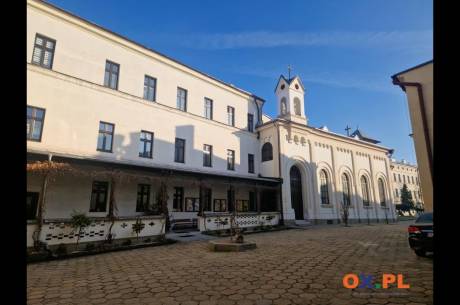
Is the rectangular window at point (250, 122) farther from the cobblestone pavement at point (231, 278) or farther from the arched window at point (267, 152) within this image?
the cobblestone pavement at point (231, 278)

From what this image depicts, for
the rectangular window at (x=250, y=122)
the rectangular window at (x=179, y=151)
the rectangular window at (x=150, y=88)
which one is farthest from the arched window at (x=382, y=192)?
the rectangular window at (x=150, y=88)

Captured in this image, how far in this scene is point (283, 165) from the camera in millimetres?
22828

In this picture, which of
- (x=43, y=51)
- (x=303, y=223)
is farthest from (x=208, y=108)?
(x=303, y=223)

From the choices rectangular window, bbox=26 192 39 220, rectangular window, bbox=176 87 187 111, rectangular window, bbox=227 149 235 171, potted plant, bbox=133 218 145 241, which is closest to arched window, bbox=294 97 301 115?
rectangular window, bbox=227 149 235 171

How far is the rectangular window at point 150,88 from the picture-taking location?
61.4ft

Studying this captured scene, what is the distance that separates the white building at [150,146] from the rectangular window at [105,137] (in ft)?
0.19

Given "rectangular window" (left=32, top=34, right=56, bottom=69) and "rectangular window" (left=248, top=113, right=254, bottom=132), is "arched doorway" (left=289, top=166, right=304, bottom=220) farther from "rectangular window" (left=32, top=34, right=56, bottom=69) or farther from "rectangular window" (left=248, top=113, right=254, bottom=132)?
"rectangular window" (left=32, top=34, right=56, bottom=69)

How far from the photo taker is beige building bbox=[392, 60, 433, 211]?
927cm

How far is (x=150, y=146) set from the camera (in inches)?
703

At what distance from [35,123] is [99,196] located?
201 inches

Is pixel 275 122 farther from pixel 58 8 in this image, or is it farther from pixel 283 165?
pixel 58 8
